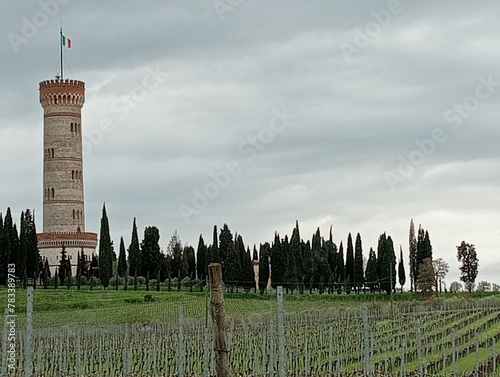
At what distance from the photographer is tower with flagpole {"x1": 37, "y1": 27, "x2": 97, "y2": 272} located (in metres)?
68.0

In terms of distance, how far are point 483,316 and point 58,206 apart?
39.9 metres

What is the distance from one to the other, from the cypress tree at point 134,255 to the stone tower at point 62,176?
3.82 m

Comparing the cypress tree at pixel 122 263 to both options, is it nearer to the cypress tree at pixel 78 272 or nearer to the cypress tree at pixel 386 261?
the cypress tree at pixel 78 272

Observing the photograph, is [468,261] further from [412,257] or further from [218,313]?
[218,313]

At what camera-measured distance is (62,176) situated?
68.8 m

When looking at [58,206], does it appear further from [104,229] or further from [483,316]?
[483,316]

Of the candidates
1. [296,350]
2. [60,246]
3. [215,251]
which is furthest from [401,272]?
[296,350]


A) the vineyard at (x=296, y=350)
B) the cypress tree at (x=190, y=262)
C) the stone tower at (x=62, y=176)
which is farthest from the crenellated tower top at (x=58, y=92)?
the vineyard at (x=296, y=350)

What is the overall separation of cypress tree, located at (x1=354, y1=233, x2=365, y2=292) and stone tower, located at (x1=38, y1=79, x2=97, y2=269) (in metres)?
17.5

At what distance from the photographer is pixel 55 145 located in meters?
69.1

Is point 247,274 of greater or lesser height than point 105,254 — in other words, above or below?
below

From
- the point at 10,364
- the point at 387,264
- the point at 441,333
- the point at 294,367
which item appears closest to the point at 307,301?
the point at 387,264

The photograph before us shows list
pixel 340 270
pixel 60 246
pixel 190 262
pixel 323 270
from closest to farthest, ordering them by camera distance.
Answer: pixel 323 270, pixel 340 270, pixel 60 246, pixel 190 262

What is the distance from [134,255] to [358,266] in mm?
14183
